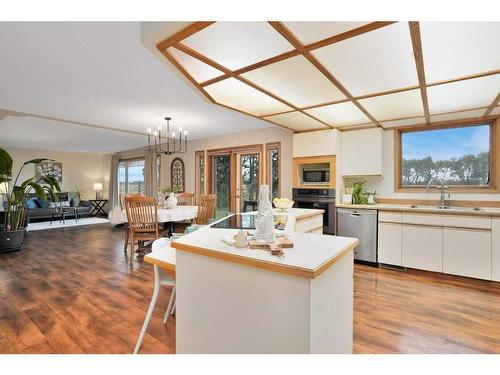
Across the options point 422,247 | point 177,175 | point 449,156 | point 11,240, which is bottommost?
point 11,240

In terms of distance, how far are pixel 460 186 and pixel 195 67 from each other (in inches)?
146

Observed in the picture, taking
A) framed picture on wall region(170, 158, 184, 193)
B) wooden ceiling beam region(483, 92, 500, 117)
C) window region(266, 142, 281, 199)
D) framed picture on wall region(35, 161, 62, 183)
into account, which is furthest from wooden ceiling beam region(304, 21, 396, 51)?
framed picture on wall region(35, 161, 62, 183)

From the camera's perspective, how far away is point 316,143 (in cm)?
416

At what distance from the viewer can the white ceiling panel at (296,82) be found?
2025 millimetres

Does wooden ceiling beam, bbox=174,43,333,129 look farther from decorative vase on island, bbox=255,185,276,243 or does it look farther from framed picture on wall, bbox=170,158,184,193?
framed picture on wall, bbox=170,158,184,193

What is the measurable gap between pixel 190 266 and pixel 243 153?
4.28 metres

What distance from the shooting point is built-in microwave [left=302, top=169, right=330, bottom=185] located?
409cm

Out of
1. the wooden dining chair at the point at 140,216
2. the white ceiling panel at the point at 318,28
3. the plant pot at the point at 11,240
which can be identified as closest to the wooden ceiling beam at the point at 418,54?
the white ceiling panel at the point at 318,28

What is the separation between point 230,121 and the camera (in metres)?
4.61

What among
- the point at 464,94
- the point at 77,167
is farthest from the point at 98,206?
the point at 464,94

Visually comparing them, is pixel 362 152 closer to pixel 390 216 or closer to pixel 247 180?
pixel 390 216

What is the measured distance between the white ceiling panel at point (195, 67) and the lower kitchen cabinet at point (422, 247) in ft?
9.94

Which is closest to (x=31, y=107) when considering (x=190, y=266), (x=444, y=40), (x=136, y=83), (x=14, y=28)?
(x=136, y=83)

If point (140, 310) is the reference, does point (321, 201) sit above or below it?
above
